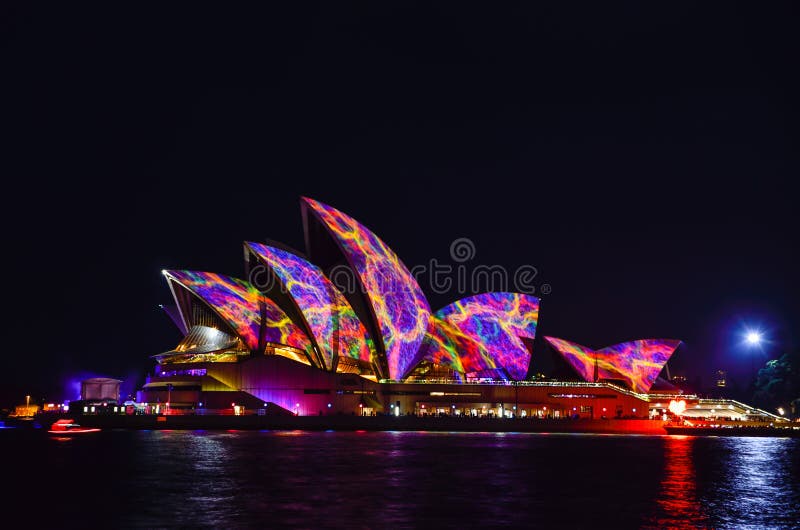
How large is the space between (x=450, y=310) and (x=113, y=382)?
36.9m

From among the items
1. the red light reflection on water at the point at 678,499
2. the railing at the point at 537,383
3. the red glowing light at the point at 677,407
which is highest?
the railing at the point at 537,383

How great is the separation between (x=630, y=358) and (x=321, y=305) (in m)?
38.9

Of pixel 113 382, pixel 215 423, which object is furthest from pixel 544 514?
pixel 113 382

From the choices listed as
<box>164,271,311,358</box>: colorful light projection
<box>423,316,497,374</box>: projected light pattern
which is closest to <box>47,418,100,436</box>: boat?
<box>164,271,311,358</box>: colorful light projection

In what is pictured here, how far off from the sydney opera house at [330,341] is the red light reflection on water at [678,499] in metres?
33.0

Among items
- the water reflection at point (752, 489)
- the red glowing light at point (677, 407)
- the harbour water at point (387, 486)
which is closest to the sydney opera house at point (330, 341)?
the red glowing light at point (677, 407)

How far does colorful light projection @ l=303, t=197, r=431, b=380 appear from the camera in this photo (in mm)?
71062

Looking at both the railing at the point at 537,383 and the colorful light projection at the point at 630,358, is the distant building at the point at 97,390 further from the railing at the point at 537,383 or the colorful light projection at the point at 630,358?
the colorful light projection at the point at 630,358

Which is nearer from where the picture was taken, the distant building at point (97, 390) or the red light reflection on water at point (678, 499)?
the red light reflection on water at point (678, 499)

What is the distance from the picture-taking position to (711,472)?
41000 mm

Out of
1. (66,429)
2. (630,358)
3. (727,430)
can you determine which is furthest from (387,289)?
(727,430)

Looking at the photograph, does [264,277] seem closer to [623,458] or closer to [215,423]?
[215,423]

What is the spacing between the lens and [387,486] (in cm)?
3284

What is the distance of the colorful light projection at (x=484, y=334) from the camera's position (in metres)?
84.7
